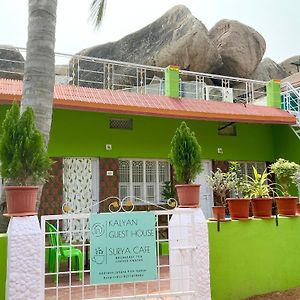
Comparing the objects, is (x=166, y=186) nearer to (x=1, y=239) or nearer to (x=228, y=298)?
(x=228, y=298)

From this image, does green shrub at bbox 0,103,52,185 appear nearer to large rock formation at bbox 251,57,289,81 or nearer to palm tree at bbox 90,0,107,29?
palm tree at bbox 90,0,107,29

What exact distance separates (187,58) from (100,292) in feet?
59.9

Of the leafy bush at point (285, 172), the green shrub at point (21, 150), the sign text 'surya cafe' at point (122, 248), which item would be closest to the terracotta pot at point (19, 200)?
the green shrub at point (21, 150)

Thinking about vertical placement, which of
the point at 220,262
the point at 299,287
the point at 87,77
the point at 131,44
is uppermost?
the point at 131,44

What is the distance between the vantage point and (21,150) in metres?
3.93

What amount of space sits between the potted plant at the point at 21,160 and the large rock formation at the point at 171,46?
18.8 metres

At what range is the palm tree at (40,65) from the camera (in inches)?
199

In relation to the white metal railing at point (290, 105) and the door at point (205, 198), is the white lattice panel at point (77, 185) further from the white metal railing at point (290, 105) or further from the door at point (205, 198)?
the white metal railing at point (290, 105)

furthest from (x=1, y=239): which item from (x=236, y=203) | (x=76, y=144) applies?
(x=76, y=144)

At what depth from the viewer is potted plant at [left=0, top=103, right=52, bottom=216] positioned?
3834 mm

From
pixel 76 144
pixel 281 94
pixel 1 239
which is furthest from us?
pixel 281 94

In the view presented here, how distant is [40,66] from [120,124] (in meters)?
5.14

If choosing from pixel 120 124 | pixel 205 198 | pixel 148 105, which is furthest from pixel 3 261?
pixel 205 198

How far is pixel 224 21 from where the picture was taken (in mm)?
24969
